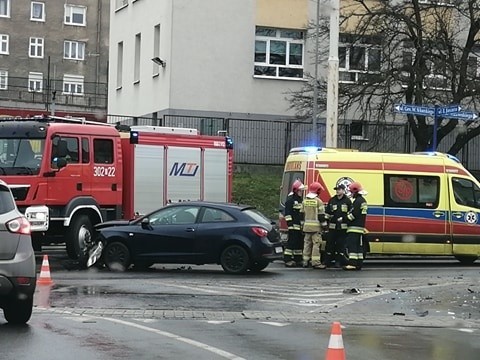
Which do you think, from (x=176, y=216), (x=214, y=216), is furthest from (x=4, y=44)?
(x=214, y=216)

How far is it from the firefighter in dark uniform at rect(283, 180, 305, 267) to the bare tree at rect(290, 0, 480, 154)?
10288 mm

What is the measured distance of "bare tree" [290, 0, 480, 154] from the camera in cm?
2853

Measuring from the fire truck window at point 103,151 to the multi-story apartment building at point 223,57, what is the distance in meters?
12.6

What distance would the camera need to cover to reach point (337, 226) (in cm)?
1881

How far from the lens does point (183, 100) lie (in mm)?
33594

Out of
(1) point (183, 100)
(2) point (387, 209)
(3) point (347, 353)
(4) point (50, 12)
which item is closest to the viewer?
(3) point (347, 353)

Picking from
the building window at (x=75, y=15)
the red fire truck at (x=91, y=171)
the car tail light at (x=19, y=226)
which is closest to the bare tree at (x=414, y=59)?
the red fire truck at (x=91, y=171)

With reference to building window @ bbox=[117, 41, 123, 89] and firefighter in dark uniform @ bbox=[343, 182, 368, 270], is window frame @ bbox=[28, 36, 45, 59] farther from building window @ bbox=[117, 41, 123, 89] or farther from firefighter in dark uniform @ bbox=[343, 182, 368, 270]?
firefighter in dark uniform @ bbox=[343, 182, 368, 270]

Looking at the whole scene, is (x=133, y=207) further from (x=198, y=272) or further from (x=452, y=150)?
(x=452, y=150)

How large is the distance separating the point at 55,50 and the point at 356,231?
158 feet

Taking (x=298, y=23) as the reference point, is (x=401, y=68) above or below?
below

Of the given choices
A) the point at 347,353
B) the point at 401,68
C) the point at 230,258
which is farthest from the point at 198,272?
the point at 401,68

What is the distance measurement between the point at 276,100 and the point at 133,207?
595 inches

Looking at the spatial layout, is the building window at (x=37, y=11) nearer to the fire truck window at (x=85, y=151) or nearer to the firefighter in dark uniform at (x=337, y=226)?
the fire truck window at (x=85, y=151)
